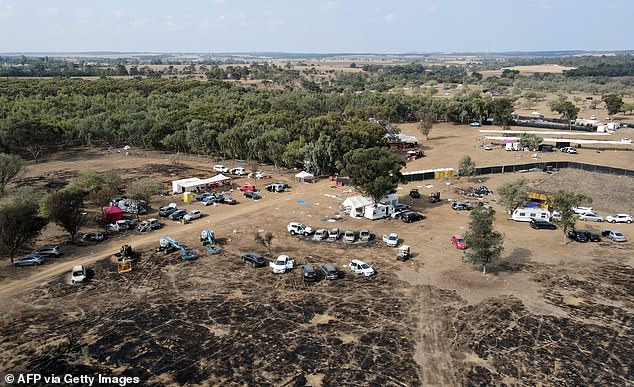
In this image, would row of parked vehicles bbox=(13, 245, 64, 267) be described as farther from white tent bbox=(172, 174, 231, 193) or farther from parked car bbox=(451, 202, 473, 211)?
parked car bbox=(451, 202, 473, 211)

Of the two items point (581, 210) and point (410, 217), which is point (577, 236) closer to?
point (581, 210)

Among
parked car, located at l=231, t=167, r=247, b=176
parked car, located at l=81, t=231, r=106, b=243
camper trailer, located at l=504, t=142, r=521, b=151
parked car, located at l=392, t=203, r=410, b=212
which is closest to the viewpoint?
parked car, located at l=81, t=231, r=106, b=243

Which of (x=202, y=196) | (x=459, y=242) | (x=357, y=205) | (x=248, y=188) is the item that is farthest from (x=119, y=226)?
(x=459, y=242)

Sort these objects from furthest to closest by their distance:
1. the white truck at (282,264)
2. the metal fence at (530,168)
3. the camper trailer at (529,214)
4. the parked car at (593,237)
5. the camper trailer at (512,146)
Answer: the camper trailer at (512,146)
the metal fence at (530,168)
the camper trailer at (529,214)
the parked car at (593,237)
the white truck at (282,264)

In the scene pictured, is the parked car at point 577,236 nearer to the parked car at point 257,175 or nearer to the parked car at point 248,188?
the parked car at point 248,188

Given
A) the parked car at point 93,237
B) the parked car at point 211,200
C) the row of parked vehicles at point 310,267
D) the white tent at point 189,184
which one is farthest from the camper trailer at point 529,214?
the parked car at point 93,237

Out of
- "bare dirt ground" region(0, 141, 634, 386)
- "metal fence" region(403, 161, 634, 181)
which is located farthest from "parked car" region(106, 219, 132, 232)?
"metal fence" region(403, 161, 634, 181)
